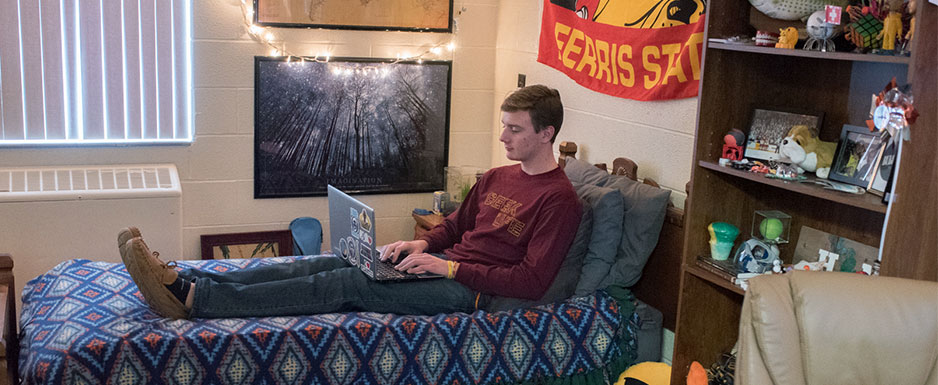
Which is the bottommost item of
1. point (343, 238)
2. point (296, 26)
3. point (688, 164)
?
point (343, 238)

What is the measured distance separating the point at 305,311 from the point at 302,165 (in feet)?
5.21

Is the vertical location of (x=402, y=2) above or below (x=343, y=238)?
above

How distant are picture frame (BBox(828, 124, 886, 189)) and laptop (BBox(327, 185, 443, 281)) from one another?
4.29 feet

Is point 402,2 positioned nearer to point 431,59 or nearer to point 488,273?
point 431,59

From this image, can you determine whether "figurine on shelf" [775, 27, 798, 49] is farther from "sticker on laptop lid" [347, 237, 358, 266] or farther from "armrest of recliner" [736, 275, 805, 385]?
"sticker on laptop lid" [347, 237, 358, 266]

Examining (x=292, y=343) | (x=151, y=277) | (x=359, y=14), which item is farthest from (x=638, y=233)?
(x=359, y=14)

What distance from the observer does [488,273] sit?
287cm

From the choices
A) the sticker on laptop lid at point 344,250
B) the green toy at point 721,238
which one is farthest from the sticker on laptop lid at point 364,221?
the green toy at point 721,238

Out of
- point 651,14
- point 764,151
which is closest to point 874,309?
point 764,151

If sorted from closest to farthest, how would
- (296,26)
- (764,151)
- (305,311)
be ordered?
(764,151), (305,311), (296,26)

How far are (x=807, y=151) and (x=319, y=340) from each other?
1.49 m

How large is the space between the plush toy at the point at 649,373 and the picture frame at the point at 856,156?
0.96 m

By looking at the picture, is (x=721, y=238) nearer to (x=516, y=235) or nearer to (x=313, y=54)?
(x=516, y=235)

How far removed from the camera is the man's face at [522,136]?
300 cm
